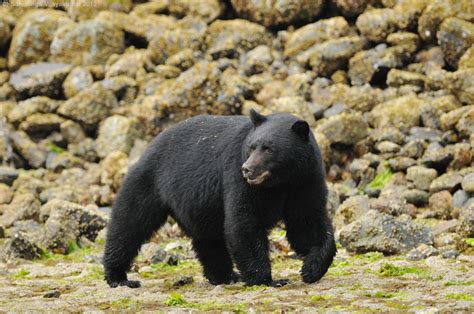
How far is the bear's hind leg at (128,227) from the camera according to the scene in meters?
9.13

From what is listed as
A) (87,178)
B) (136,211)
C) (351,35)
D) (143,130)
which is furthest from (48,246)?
(351,35)

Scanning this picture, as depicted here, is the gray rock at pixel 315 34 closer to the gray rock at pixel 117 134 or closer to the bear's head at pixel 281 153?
the gray rock at pixel 117 134

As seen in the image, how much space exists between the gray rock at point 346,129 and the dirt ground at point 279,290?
5.91 meters

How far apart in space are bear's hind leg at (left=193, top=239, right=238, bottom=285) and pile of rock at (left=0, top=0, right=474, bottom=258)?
10.7 feet

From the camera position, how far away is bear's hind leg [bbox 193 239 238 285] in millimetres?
9156

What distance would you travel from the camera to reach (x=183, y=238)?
13.3 meters

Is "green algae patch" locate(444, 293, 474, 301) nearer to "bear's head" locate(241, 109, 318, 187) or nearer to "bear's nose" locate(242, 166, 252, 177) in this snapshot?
"bear's head" locate(241, 109, 318, 187)

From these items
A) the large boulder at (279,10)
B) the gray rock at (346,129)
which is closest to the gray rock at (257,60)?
the large boulder at (279,10)

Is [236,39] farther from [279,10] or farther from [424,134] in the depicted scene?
[424,134]

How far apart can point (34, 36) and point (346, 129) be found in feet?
33.6

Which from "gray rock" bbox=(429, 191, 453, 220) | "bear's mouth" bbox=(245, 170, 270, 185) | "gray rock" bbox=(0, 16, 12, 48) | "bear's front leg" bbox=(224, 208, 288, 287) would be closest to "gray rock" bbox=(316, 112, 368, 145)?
"gray rock" bbox=(429, 191, 453, 220)

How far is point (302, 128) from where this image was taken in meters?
7.83

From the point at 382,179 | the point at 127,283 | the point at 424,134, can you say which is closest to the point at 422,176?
the point at 382,179

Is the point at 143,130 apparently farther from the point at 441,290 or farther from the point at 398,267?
the point at 441,290
